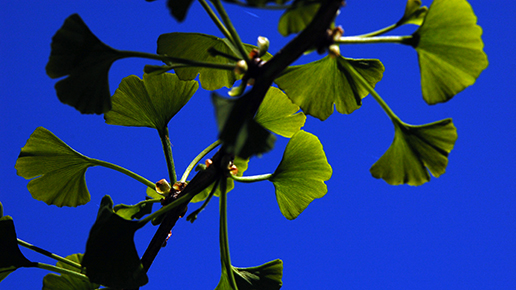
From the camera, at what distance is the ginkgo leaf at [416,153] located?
67cm

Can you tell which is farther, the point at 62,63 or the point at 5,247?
the point at 5,247

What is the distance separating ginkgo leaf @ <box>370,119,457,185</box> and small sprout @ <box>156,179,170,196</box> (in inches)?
16.0

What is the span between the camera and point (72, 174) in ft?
3.04

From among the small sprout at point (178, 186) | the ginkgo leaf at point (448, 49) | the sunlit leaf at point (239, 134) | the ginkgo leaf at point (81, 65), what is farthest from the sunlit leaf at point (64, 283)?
the ginkgo leaf at point (448, 49)

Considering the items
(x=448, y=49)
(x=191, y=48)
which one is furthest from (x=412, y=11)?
(x=191, y=48)

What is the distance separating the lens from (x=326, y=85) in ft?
2.73

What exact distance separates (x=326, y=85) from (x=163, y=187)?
397 millimetres

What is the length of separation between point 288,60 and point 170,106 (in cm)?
43

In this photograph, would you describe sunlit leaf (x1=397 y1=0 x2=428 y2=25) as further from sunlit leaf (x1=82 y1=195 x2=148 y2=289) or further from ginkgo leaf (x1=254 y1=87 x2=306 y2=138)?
sunlit leaf (x1=82 y1=195 x2=148 y2=289)

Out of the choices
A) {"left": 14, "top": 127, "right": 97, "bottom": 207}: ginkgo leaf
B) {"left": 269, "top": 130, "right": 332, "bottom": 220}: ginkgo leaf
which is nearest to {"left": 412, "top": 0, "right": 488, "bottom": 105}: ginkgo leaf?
{"left": 269, "top": 130, "right": 332, "bottom": 220}: ginkgo leaf

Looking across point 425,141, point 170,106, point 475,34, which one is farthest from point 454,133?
point 170,106

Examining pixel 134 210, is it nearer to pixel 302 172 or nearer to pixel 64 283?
pixel 64 283

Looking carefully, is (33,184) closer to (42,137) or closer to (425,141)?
(42,137)

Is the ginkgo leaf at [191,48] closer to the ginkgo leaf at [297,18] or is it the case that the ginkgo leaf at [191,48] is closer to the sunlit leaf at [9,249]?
the ginkgo leaf at [297,18]
